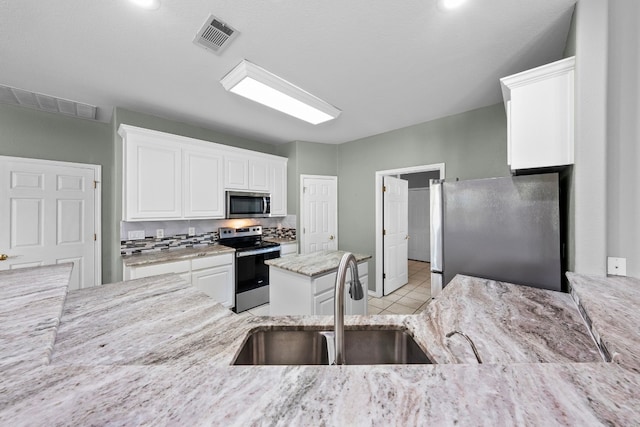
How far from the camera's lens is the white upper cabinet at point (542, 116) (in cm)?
142

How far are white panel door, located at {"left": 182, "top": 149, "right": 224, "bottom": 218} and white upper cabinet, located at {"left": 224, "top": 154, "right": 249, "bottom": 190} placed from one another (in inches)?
3.3

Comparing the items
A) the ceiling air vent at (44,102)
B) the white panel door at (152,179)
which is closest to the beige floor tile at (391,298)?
the white panel door at (152,179)

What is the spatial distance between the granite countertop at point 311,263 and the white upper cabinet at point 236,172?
1.57 meters

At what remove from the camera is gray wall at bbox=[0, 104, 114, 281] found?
8.56 ft

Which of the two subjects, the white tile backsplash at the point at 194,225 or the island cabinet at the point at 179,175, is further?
the white tile backsplash at the point at 194,225

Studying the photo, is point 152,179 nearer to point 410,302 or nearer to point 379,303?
point 379,303

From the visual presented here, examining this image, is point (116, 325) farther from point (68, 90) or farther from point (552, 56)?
point (552, 56)

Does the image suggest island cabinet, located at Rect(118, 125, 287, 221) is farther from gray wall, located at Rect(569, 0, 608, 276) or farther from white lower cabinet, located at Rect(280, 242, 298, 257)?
gray wall, located at Rect(569, 0, 608, 276)

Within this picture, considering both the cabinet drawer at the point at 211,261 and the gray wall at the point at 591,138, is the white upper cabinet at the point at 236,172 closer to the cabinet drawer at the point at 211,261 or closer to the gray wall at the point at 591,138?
the cabinet drawer at the point at 211,261

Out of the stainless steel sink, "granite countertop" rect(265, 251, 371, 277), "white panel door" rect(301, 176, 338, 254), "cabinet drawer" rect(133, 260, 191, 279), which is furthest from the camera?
"white panel door" rect(301, 176, 338, 254)

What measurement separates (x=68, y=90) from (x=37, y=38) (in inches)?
34.3

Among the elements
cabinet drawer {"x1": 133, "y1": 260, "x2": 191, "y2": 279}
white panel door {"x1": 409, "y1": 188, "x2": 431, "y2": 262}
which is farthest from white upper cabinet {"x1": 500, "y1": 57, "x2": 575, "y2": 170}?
white panel door {"x1": 409, "y1": 188, "x2": 431, "y2": 262}

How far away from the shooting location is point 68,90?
7.60 ft

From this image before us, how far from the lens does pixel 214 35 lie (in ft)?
5.21
